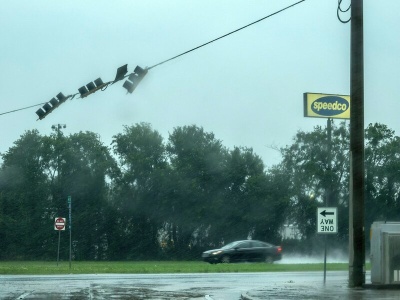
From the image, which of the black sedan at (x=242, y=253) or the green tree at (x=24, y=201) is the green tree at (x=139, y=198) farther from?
the black sedan at (x=242, y=253)

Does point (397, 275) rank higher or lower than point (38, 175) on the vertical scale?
lower

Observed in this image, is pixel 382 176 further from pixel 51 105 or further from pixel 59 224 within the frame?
pixel 51 105

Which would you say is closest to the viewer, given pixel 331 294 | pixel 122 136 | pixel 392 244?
pixel 331 294

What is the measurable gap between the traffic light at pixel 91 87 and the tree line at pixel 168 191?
171 ft

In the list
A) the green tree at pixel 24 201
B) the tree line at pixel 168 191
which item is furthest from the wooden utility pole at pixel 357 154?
the green tree at pixel 24 201

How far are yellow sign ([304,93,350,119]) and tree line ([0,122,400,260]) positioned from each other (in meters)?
42.9

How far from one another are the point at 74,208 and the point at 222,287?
56.8m

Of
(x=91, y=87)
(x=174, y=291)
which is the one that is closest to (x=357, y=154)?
(x=174, y=291)

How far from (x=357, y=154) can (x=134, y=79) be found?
5877mm

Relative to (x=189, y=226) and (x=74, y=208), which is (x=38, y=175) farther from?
(x=189, y=226)

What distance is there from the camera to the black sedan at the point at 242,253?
50.6 metres

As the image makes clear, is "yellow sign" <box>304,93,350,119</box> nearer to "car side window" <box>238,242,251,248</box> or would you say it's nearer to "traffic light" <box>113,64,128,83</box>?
"traffic light" <box>113,64,128,83</box>

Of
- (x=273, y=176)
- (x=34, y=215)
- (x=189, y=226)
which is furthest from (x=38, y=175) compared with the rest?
(x=273, y=176)

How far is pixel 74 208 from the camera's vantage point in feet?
260
